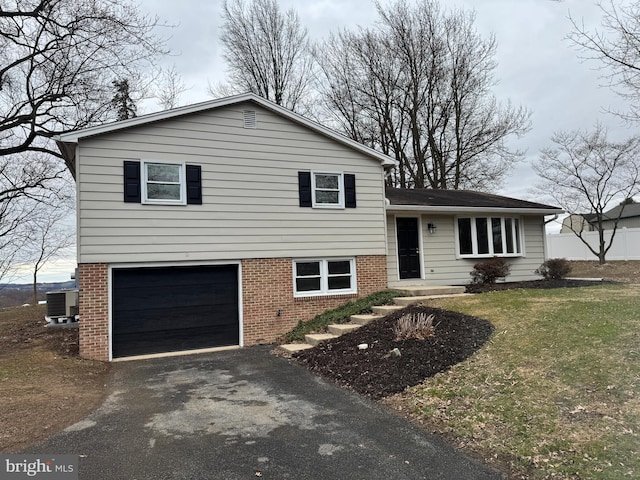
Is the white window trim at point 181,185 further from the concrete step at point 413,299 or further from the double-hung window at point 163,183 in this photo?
the concrete step at point 413,299

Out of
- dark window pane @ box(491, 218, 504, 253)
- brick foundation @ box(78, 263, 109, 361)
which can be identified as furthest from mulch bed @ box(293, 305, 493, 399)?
dark window pane @ box(491, 218, 504, 253)

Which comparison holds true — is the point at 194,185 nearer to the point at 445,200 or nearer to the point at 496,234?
the point at 445,200

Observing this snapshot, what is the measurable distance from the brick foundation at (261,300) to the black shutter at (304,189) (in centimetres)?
165

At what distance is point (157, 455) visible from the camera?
4238 mm

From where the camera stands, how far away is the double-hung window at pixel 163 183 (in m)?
9.80

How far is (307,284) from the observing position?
37.7ft

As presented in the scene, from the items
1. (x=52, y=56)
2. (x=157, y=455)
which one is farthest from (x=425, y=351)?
(x=52, y=56)

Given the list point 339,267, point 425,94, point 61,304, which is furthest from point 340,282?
point 425,94

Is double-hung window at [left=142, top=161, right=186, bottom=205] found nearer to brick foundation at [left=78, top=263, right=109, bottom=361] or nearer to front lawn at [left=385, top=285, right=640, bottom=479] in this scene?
brick foundation at [left=78, top=263, right=109, bottom=361]

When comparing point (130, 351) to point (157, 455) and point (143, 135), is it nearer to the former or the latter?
point (143, 135)

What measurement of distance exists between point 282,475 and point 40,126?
15298 mm

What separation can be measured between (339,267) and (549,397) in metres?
7.38

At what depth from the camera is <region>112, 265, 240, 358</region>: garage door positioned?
9.53m

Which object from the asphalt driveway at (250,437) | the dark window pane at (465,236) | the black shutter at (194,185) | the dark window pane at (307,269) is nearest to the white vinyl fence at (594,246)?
the dark window pane at (465,236)
